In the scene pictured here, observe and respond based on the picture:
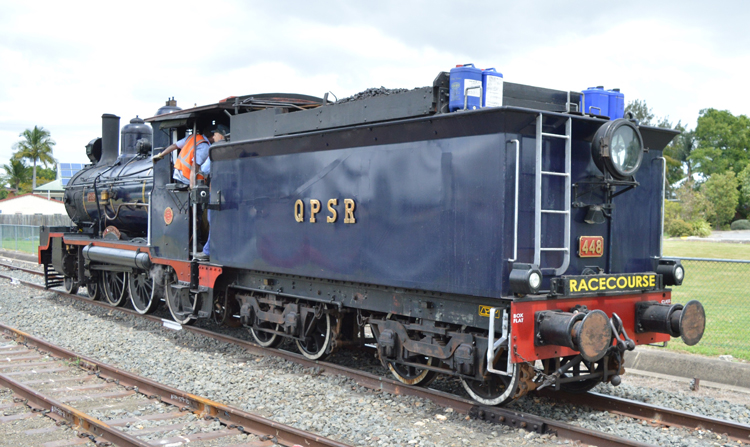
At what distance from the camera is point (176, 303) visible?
32.2 feet

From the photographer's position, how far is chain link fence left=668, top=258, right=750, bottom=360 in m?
8.06

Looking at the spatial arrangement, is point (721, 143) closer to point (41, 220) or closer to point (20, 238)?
point (41, 220)

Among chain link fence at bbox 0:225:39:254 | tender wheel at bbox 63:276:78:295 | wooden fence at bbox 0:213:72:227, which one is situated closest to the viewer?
tender wheel at bbox 63:276:78:295

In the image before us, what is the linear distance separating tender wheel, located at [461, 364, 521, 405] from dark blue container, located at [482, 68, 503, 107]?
234 cm

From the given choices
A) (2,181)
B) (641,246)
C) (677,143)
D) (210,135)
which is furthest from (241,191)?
(2,181)

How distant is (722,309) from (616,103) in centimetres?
640

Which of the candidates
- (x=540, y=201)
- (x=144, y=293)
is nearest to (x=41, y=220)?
(x=144, y=293)

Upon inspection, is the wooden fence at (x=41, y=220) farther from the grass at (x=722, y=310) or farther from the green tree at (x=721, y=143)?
the green tree at (x=721, y=143)

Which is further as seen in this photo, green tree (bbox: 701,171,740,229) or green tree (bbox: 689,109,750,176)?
green tree (bbox: 689,109,750,176)

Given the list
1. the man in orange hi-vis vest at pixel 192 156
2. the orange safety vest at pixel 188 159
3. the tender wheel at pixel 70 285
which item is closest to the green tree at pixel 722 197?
the tender wheel at pixel 70 285

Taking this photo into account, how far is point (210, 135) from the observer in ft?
31.3

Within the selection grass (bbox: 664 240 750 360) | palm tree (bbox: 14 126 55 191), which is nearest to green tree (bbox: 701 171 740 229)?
grass (bbox: 664 240 750 360)

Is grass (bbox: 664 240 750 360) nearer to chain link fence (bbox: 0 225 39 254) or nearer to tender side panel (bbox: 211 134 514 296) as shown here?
tender side panel (bbox: 211 134 514 296)

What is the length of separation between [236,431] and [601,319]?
3236mm
